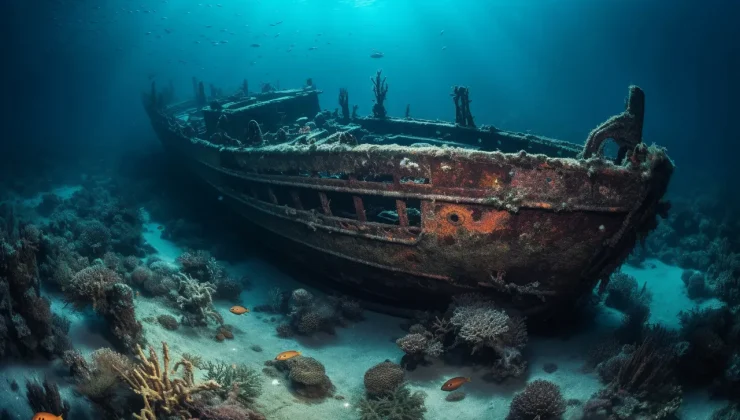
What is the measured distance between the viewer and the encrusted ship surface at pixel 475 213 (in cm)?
479

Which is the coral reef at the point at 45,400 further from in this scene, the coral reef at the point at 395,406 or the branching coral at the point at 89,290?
the coral reef at the point at 395,406

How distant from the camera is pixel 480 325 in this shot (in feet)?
17.9

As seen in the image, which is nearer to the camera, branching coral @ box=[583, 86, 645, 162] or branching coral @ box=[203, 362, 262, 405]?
branching coral @ box=[203, 362, 262, 405]

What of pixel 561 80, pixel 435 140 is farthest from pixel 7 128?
pixel 561 80

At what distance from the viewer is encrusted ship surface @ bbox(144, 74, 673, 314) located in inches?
189

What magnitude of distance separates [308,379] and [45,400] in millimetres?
3163

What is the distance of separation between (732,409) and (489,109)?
216 feet

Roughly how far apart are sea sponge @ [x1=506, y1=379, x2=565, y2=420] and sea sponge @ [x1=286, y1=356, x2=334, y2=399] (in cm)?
277

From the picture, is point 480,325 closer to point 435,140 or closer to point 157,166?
point 435,140

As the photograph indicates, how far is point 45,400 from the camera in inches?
162

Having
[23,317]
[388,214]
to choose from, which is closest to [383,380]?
[388,214]

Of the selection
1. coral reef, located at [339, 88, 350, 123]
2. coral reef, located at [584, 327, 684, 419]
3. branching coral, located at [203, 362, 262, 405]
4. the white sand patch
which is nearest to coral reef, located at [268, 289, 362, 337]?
branching coral, located at [203, 362, 262, 405]

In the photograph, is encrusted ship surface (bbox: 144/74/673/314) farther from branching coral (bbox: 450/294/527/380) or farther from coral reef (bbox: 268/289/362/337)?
coral reef (bbox: 268/289/362/337)

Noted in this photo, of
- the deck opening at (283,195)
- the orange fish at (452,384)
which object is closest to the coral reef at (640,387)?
the orange fish at (452,384)
